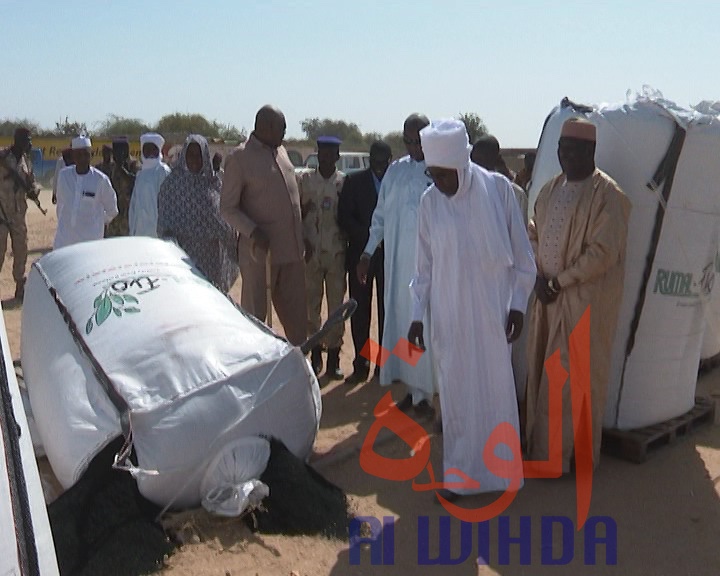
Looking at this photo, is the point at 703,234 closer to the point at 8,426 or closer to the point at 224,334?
the point at 224,334

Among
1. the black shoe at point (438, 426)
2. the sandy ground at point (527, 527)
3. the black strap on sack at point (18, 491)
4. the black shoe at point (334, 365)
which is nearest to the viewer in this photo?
the black strap on sack at point (18, 491)

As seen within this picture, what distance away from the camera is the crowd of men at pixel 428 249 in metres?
3.77

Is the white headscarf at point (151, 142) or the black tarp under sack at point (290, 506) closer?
the black tarp under sack at point (290, 506)

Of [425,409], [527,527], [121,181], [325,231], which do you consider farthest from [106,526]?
[121,181]

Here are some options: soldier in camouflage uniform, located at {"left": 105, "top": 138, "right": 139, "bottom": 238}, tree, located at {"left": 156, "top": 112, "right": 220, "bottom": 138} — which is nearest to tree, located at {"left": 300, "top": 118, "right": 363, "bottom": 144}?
tree, located at {"left": 156, "top": 112, "right": 220, "bottom": 138}

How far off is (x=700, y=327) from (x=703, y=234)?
0.63m

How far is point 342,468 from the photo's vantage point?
4.41m

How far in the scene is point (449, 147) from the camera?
11.8 ft

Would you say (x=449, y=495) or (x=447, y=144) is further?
(x=449, y=495)

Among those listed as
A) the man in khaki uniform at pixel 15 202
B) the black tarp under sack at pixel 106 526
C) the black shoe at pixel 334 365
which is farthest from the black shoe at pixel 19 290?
the black tarp under sack at pixel 106 526

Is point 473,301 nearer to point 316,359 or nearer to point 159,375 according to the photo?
point 159,375

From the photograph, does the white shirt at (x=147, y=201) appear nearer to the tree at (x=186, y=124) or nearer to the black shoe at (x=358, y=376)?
the black shoe at (x=358, y=376)

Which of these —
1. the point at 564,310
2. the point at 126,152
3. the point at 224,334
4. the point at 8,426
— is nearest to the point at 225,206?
the point at 224,334

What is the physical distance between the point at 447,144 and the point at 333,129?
5497 centimetres
